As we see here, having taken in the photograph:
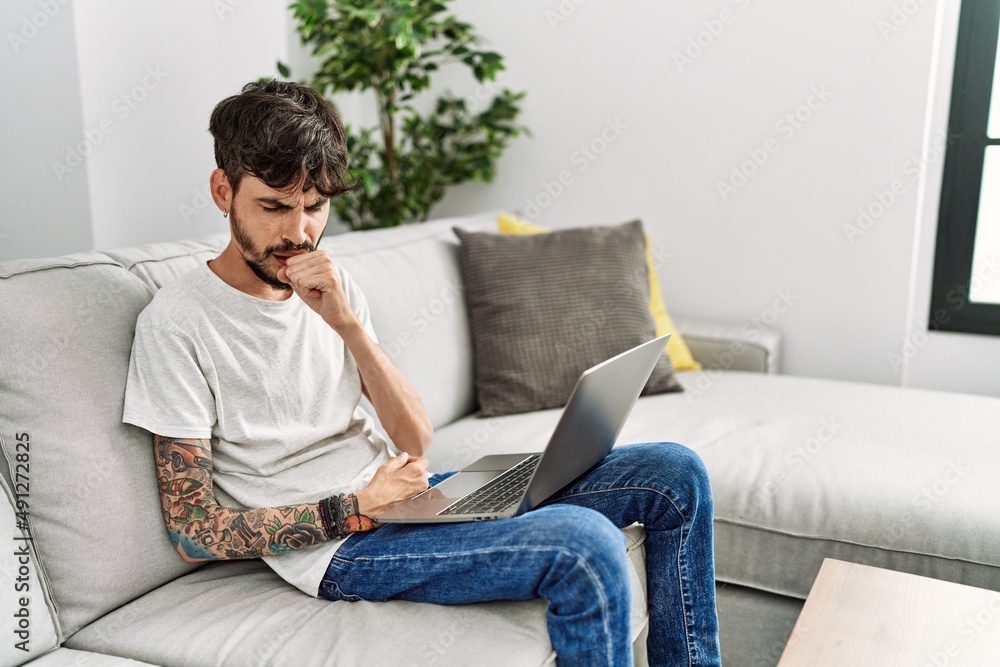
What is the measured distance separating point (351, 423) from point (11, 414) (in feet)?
1.73

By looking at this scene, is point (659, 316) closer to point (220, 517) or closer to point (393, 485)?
point (393, 485)

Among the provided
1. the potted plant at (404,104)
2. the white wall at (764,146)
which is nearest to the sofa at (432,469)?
the white wall at (764,146)

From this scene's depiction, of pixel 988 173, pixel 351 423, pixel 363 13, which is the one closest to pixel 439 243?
pixel 363 13

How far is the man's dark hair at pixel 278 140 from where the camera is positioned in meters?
1.28

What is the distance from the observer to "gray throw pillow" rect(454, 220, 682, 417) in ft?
7.03

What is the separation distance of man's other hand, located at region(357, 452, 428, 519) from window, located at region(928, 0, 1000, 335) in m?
1.86

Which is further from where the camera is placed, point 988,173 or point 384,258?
point 988,173

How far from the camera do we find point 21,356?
3.95ft

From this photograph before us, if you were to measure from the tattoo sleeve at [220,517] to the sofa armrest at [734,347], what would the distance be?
1540 mm

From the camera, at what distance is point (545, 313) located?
2.17m

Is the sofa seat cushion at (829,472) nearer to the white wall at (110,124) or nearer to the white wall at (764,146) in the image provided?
the white wall at (764,146)

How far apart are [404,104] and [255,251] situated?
186 cm

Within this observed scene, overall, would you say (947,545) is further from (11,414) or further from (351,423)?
(11,414)

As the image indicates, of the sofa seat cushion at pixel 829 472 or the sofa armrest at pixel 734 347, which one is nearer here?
the sofa seat cushion at pixel 829 472
